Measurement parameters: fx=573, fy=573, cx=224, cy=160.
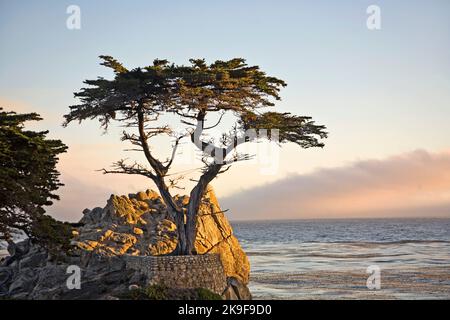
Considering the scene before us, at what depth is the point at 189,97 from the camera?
2605cm

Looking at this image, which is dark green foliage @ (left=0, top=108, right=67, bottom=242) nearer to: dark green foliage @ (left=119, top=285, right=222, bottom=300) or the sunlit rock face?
dark green foliage @ (left=119, top=285, right=222, bottom=300)

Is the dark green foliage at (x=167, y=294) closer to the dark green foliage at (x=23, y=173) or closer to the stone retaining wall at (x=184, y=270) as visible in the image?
the stone retaining wall at (x=184, y=270)

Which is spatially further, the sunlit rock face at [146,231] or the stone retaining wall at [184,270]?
the sunlit rock face at [146,231]

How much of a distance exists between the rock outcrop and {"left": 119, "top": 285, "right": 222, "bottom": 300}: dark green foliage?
79 centimetres

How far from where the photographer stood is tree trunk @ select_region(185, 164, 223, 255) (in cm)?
2769

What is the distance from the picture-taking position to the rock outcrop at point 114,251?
86.2 ft

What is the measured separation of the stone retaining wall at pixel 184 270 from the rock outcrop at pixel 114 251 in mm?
456

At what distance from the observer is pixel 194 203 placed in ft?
93.0

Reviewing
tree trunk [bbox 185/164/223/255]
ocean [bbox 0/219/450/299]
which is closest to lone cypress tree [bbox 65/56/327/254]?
tree trunk [bbox 185/164/223/255]

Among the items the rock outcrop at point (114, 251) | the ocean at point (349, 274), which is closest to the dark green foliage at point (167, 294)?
the rock outcrop at point (114, 251)

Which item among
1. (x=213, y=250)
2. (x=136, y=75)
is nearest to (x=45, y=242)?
(x=136, y=75)

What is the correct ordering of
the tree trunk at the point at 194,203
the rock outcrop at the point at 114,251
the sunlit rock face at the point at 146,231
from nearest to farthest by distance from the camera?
the rock outcrop at the point at 114,251 < the tree trunk at the point at 194,203 < the sunlit rock face at the point at 146,231
